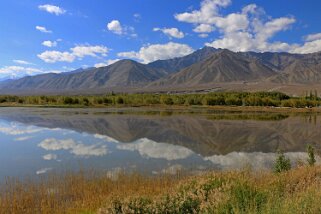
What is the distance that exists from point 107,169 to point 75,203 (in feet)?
21.0

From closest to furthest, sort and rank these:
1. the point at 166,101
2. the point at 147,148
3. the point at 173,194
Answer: the point at 173,194
the point at 147,148
the point at 166,101

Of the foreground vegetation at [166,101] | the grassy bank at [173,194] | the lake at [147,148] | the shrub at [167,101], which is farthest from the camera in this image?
the shrub at [167,101]

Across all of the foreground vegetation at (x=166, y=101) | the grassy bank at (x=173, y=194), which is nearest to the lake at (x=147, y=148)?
the grassy bank at (x=173, y=194)

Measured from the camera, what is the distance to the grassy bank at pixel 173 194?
7.57 meters

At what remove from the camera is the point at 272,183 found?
10672mm

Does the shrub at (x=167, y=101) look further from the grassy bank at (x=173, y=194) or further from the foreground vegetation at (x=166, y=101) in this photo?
the grassy bank at (x=173, y=194)

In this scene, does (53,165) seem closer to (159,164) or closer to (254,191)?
(159,164)

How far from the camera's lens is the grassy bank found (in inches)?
298

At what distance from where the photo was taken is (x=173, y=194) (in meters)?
8.85

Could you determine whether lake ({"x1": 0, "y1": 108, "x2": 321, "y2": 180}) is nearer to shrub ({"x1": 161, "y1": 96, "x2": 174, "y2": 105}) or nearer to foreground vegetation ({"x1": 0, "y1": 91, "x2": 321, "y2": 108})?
foreground vegetation ({"x1": 0, "y1": 91, "x2": 321, "y2": 108})

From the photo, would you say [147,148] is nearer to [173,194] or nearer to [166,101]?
[173,194]

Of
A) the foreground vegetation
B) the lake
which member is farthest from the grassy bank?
the foreground vegetation

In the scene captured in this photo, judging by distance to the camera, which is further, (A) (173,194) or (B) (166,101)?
(B) (166,101)

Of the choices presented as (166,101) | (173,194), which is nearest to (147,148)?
(173,194)
